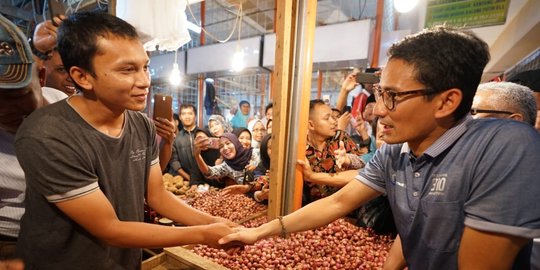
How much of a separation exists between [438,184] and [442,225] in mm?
177

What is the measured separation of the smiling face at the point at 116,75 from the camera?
1.29 meters

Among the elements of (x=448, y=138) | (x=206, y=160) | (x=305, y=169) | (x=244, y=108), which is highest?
(x=448, y=138)

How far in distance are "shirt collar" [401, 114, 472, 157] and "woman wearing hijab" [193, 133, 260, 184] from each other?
3.47m

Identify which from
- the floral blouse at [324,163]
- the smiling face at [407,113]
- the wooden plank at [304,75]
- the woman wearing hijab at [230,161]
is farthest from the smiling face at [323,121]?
the smiling face at [407,113]

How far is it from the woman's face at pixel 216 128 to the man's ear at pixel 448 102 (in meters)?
4.77

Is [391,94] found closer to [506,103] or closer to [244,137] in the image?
[506,103]

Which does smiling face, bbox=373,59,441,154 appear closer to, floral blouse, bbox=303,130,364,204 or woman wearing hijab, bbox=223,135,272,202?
floral blouse, bbox=303,130,364,204

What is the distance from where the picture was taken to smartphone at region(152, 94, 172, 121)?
2.51m

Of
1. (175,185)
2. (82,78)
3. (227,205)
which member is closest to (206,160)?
(175,185)

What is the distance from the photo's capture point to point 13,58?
4.19ft

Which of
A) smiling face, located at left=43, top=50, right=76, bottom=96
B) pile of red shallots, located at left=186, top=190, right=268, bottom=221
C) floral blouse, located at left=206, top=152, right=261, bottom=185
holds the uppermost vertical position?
smiling face, located at left=43, top=50, right=76, bottom=96

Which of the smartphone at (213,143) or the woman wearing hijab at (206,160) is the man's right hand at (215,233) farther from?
the smartphone at (213,143)

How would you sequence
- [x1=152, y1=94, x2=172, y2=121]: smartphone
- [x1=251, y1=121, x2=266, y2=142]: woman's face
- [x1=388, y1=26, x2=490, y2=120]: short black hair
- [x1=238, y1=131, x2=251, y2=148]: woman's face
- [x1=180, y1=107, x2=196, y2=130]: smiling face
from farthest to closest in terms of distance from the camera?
[x1=251, y1=121, x2=266, y2=142]: woman's face → [x1=180, y1=107, x2=196, y2=130]: smiling face → [x1=238, y1=131, x2=251, y2=148]: woman's face → [x1=152, y1=94, x2=172, y2=121]: smartphone → [x1=388, y1=26, x2=490, y2=120]: short black hair

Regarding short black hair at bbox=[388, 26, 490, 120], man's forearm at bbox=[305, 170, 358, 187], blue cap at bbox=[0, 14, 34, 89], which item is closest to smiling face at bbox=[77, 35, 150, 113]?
blue cap at bbox=[0, 14, 34, 89]
